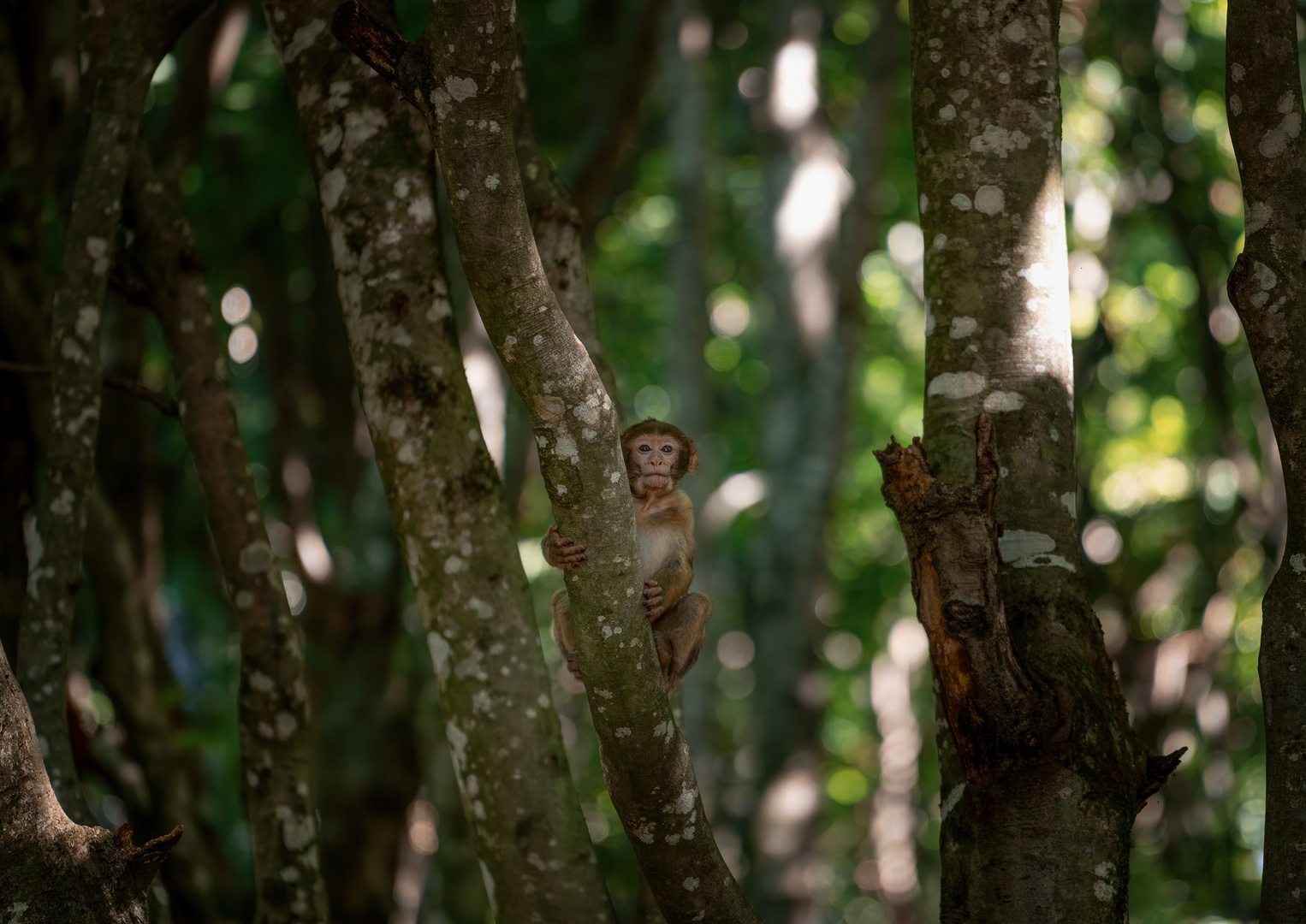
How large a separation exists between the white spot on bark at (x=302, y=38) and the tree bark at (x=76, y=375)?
0.74 meters

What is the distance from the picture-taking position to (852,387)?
9.87m

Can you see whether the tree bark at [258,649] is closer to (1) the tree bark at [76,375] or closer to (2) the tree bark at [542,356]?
(1) the tree bark at [76,375]

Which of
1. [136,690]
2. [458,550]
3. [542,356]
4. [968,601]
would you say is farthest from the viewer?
[136,690]

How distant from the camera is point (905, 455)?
3203 millimetres

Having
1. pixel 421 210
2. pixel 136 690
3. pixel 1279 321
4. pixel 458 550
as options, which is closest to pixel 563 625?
pixel 458 550

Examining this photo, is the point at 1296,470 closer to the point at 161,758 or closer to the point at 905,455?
the point at 905,455

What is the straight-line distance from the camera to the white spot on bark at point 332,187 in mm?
4187

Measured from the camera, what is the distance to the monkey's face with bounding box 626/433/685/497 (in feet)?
15.9

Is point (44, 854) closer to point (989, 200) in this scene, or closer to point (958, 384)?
point (958, 384)

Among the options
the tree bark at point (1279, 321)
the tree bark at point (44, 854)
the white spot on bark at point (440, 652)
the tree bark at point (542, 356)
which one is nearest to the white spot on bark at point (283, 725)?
the white spot on bark at point (440, 652)

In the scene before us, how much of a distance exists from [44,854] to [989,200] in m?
3.05

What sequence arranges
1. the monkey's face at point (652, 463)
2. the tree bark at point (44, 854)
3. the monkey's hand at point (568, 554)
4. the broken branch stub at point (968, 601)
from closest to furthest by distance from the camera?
the tree bark at point (44, 854), the monkey's hand at point (568, 554), the broken branch stub at point (968, 601), the monkey's face at point (652, 463)

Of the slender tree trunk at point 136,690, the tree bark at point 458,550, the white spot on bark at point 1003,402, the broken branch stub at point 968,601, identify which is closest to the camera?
the broken branch stub at point 968,601

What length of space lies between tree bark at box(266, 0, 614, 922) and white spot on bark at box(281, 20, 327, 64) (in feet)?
1.68
